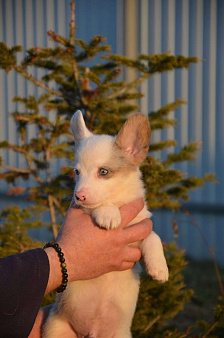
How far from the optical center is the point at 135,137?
1842 millimetres

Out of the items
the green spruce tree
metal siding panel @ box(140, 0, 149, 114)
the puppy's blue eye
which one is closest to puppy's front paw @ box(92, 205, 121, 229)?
the puppy's blue eye

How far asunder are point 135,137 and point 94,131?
869 millimetres

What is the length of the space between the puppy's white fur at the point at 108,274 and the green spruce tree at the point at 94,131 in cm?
60

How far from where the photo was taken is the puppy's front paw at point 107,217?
63.5 inches

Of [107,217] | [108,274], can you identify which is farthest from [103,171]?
[108,274]

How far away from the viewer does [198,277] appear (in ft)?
15.3

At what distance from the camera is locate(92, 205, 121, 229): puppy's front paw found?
1.61 m

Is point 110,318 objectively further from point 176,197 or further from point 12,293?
point 176,197

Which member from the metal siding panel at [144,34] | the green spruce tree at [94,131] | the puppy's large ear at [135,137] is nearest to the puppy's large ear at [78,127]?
the puppy's large ear at [135,137]

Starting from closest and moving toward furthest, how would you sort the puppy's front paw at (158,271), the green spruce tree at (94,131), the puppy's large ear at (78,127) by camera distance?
the puppy's front paw at (158,271) < the puppy's large ear at (78,127) < the green spruce tree at (94,131)

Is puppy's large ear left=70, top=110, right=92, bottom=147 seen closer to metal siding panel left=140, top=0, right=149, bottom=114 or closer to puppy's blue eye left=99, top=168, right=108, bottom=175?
puppy's blue eye left=99, top=168, right=108, bottom=175

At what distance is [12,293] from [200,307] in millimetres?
3028

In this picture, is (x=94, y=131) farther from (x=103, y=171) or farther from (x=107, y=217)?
(x=107, y=217)

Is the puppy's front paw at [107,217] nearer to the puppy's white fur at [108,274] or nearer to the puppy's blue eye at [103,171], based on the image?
the puppy's white fur at [108,274]
